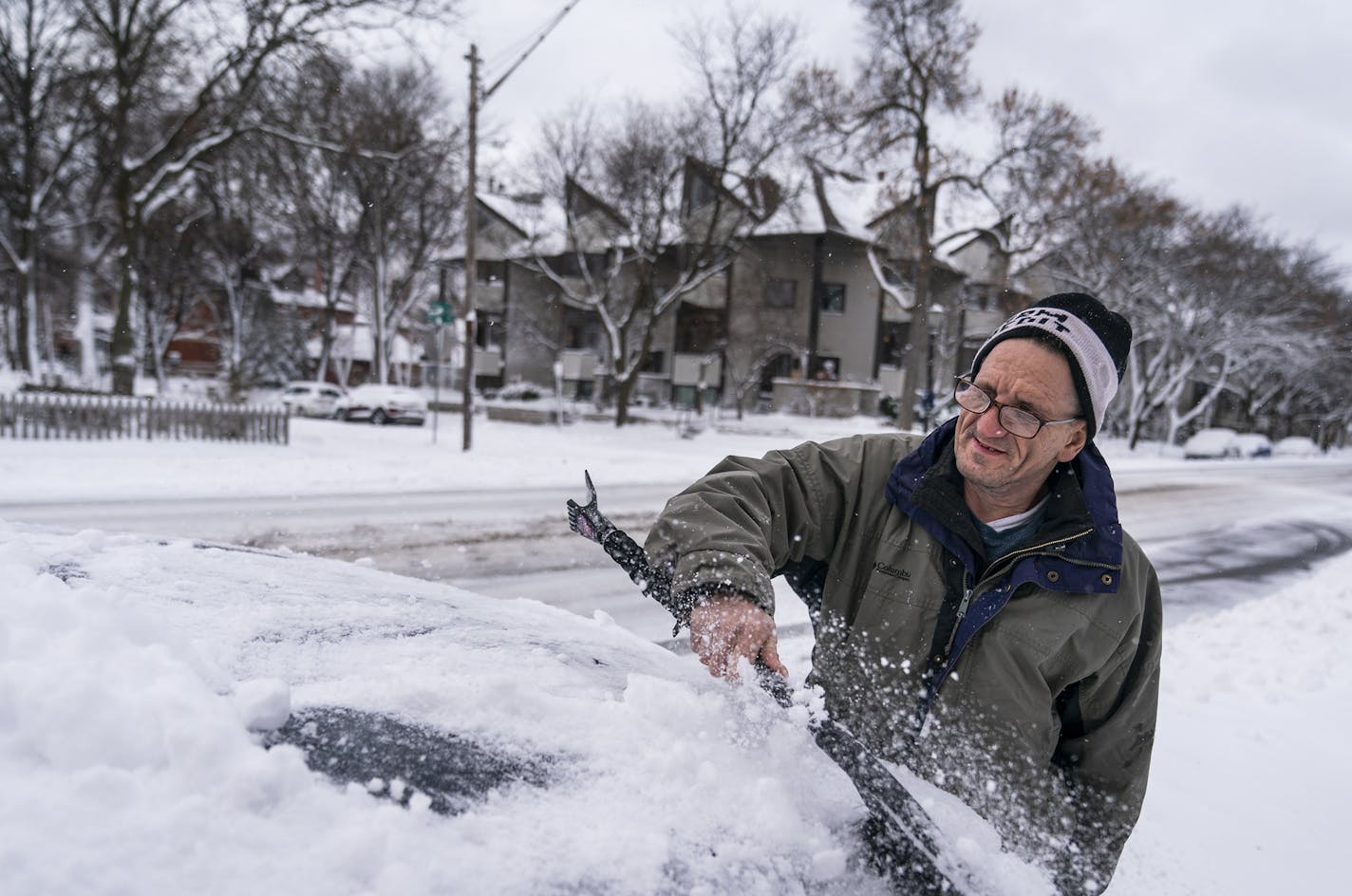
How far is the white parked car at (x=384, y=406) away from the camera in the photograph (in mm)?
23781

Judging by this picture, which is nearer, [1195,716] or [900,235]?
[1195,716]

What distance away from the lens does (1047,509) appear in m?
1.87

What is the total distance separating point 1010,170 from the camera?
19812 millimetres

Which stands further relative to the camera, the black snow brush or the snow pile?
the snow pile

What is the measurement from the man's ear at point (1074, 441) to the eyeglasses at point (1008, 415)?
28 mm

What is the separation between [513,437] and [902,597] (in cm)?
1834

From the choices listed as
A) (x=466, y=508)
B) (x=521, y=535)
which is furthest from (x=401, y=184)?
(x=521, y=535)

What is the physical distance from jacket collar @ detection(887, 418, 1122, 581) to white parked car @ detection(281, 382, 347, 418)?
86.2 feet

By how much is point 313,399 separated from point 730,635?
92.3ft

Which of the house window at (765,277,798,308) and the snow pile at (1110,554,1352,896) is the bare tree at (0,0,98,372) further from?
the house window at (765,277,798,308)

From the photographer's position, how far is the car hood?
2.82 feet

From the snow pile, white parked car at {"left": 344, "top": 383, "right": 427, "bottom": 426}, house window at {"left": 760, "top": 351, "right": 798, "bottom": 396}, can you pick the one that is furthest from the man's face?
house window at {"left": 760, "top": 351, "right": 798, "bottom": 396}

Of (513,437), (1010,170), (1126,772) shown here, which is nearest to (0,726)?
(1126,772)

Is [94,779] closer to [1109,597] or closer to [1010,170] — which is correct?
[1109,597]
